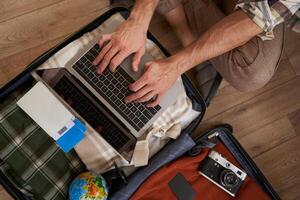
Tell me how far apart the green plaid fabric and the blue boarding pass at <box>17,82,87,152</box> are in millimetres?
47

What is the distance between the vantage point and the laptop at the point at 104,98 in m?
1.02

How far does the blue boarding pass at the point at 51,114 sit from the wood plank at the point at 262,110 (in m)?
0.63

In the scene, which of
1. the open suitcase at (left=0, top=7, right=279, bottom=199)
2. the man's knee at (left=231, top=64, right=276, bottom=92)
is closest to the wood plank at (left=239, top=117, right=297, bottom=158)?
the open suitcase at (left=0, top=7, right=279, bottom=199)

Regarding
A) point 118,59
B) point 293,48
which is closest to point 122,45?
point 118,59

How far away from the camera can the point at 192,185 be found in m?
1.22

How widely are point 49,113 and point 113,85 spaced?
0.19m

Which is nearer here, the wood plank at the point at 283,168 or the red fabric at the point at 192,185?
the red fabric at the point at 192,185

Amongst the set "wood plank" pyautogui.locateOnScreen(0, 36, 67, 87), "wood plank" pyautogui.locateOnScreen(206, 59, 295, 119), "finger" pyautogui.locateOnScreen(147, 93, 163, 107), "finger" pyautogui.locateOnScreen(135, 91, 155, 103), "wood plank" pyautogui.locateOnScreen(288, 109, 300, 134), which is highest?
"wood plank" pyautogui.locateOnScreen(0, 36, 67, 87)

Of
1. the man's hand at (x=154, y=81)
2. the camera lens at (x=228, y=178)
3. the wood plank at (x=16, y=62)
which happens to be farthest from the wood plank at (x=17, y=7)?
the camera lens at (x=228, y=178)

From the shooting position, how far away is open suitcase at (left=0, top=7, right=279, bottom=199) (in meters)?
0.97

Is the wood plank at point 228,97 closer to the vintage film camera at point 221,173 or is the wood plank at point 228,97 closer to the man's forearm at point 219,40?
the vintage film camera at point 221,173

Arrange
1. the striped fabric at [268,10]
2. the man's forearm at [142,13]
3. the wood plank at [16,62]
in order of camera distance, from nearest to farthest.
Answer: the striped fabric at [268,10] → the man's forearm at [142,13] → the wood plank at [16,62]

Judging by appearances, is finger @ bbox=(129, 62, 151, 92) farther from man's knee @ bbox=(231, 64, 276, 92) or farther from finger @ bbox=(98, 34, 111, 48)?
man's knee @ bbox=(231, 64, 276, 92)

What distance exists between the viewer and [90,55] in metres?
1.03
